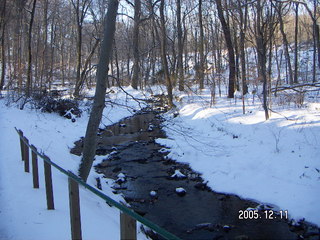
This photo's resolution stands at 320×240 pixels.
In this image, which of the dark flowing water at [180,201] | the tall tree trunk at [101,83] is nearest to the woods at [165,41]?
the tall tree trunk at [101,83]

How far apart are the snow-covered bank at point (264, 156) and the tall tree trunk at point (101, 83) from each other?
1.68m

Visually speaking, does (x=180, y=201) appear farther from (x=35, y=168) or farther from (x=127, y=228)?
(x=127, y=228)

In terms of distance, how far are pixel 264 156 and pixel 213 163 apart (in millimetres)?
1597

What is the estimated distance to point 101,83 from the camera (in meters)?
6.09

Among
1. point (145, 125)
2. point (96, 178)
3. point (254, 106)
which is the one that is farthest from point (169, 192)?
point (145, 125)

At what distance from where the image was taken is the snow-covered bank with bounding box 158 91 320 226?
669cm

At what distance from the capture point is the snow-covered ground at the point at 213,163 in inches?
178

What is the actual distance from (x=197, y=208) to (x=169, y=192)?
1159 mm

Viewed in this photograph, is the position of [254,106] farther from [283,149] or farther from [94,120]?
[94,120]

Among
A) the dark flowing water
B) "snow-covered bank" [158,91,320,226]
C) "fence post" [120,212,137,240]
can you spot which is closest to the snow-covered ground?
"snow-covered bank" [158,91,320,226]

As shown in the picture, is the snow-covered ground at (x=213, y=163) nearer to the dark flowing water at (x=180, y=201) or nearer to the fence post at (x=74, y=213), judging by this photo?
the dark flowing water at (x=180, y=201)

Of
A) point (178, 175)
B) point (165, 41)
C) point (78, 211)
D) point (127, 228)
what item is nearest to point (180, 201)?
point (178, 175)

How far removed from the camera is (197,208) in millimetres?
6781

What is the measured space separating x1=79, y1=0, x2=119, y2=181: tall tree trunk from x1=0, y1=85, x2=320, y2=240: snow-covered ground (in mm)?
513
